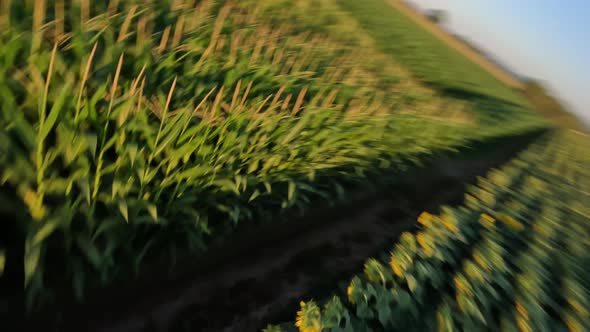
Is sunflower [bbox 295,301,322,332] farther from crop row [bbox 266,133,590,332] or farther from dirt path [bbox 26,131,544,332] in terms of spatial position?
dirt path [bbox 26,131,544,332]

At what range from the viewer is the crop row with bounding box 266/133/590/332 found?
144cm

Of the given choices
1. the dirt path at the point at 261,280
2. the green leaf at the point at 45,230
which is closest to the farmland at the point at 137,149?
the green leaf at the point at 45,230

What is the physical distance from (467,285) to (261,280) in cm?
107

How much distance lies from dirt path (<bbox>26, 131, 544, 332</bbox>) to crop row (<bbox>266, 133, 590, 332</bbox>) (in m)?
0.27

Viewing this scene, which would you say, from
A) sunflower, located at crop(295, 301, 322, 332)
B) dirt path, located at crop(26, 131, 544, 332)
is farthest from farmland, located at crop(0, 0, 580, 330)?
sunflower, located at crop(295, 301, 322, 332)

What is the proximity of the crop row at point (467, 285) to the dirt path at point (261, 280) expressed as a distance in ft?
0.88

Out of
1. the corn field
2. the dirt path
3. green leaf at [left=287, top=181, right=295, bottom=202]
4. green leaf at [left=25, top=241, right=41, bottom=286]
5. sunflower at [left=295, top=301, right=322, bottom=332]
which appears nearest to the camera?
green leaf at [left=25, top=241, right=41, bottom=286]

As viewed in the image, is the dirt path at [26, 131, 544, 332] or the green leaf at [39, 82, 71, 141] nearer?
the green leaf at [39, 82, 71, 141]

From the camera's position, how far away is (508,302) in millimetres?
1648

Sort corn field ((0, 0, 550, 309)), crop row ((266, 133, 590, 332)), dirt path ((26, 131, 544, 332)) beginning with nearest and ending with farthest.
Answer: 1. corn field ((0, 0, 550, 309))
2. crop row ((266, 133, 590, 332))
3. dirt path ((26, 131, 544, 332))

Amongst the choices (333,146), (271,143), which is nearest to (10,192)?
(271,143)

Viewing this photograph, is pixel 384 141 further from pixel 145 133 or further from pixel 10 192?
pixel 10 192

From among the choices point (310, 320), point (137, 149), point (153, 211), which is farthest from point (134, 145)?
point (310, 320)

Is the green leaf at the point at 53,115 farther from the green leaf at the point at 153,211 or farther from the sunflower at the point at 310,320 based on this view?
the sunflower at the point at 310,320
